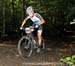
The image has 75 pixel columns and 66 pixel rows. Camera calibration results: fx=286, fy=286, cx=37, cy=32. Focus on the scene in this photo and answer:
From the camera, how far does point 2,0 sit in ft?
45.5

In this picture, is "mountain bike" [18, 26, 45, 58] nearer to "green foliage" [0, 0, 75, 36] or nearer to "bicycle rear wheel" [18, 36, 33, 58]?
"bicycle rear wheel" [18, 36, 33, 58]

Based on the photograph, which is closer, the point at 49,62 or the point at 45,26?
the point at 49,62

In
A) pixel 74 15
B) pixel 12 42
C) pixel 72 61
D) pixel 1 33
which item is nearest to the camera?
pixel 72 61

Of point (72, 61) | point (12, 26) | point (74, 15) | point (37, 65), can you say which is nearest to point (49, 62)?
point (37, 65)

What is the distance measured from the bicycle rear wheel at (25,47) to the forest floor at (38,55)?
0.17 metres

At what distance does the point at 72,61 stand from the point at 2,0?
276 inches

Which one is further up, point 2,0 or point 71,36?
point 2,0

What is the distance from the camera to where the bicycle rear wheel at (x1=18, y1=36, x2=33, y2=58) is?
31.3ft

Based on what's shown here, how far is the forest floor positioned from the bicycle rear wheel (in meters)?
0.17

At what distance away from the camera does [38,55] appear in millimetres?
9961

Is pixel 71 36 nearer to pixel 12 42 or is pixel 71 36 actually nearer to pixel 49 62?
pixel 12 42

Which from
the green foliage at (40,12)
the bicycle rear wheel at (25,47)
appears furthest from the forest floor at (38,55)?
the green foliage at (40,12)

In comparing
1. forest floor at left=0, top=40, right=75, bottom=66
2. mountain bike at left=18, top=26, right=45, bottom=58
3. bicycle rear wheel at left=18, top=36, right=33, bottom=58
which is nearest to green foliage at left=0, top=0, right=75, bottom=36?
forest floor at left=0, top=40, right=75, bottom=66

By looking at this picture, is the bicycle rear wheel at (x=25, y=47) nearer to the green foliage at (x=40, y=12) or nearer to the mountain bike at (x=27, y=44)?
the mountain bike at (x=27, y=44)
